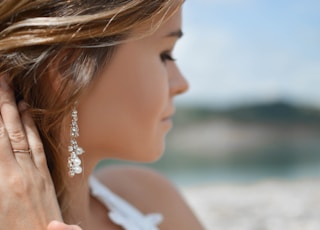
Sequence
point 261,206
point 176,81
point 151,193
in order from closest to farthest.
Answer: point 176,81 < point 151,193 < point 261,206

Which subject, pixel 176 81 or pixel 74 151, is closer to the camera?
pixel 74 151

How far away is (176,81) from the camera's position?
147 centimetres

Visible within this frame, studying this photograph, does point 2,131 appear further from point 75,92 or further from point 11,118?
point 75,92

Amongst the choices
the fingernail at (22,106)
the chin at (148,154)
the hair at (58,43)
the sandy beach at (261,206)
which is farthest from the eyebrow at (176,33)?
the sandy beach at (261,206)

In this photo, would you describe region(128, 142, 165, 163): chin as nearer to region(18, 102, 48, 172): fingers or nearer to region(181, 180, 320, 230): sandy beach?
region(18, 102, 48, 172): fingers

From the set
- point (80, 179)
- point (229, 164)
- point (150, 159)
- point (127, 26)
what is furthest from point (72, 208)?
point (229, 164)

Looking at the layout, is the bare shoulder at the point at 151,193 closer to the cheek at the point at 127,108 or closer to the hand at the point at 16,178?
the cheek at the point at 127,108

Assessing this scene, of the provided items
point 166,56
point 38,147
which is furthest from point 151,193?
point 38,147

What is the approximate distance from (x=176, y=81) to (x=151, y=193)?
450mm

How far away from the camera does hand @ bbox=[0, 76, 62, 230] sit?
121cm

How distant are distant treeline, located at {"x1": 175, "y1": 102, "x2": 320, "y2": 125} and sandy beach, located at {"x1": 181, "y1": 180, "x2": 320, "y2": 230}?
514 centimetres

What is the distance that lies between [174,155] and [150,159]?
8.49 meters

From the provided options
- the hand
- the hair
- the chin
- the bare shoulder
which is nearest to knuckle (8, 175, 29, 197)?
the hand

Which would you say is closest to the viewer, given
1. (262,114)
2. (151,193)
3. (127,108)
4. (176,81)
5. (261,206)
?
(127,108)
